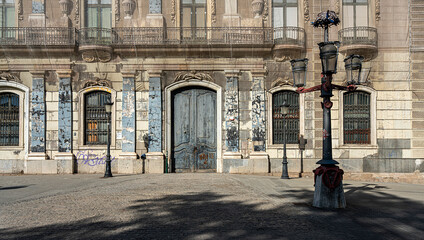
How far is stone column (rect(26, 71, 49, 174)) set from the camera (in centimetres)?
1561

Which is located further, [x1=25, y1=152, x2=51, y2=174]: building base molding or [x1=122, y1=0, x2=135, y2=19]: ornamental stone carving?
[x1=122, y1=0, x2=135, y2=19]: ornamental stone carving

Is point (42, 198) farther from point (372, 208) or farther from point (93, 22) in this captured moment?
point (93, 22)

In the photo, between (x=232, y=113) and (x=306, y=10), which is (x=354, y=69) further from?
(x=306, y=10)

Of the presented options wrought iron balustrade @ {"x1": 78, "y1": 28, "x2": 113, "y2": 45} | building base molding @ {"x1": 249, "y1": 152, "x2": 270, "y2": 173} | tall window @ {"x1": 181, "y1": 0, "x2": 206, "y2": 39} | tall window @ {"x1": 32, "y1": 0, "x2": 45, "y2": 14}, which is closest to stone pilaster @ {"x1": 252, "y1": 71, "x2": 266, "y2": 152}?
building base molding @ {"x1": 249, "y1": 152, "x2": 270, "y2": 173}

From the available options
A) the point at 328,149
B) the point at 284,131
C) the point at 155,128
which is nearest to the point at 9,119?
the point at 155,128

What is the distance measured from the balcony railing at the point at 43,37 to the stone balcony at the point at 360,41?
38.4 feet

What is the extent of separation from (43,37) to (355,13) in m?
13.7

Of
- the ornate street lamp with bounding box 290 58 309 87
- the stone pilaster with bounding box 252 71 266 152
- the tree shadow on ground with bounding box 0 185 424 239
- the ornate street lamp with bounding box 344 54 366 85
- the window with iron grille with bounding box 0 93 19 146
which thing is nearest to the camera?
the tree shadow on ground with bounding box 0 185 424 239

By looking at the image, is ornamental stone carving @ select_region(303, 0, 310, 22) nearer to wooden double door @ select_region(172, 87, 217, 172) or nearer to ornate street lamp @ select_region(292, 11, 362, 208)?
wooden double door @ select_region(172, 87, 217, 172)

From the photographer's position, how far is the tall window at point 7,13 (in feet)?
53.4

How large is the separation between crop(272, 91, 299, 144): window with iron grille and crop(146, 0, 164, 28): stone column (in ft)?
19.4

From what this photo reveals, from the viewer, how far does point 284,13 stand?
16469 millimetres

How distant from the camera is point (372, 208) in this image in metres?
8.31

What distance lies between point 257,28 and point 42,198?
425 inches
